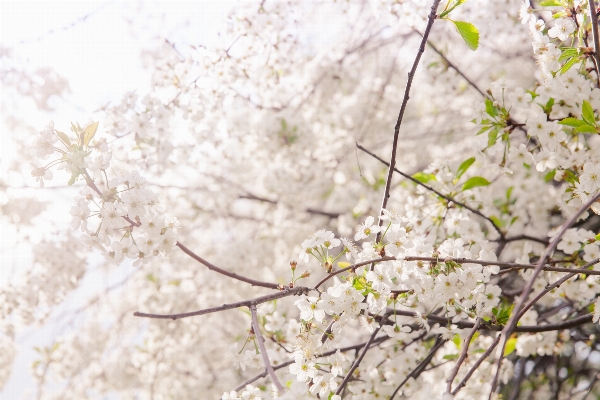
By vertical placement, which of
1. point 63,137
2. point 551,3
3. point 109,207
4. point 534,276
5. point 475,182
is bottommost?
point 534,276

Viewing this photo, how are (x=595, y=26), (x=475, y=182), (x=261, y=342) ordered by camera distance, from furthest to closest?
(x=475, y=182)
(x=595, y=26)
(x=261, y=342)

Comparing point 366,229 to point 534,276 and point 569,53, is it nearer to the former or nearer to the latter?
point 534,276

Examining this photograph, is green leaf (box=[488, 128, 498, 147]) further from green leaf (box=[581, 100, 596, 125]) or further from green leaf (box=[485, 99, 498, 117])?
green leaf (box=[581, 100, 596, 125])

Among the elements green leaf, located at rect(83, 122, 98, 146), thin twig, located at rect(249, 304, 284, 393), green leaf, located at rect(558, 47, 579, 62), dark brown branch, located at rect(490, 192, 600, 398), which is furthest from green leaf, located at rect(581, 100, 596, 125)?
green leaf, located at rect(83, 122, 98, 146)

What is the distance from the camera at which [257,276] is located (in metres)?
5.22

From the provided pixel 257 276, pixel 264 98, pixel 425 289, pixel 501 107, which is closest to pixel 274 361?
pixel 425 289

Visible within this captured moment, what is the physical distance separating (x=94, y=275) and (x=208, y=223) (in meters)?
1.71

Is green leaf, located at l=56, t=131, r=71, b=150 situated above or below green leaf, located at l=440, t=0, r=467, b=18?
below

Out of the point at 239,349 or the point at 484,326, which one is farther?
the point at 239,349

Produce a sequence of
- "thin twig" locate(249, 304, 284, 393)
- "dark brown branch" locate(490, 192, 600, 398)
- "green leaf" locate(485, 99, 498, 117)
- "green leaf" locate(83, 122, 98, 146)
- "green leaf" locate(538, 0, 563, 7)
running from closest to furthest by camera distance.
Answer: "dark brown branch" locate(490, 192, 600, 398)
"thin twig" locate(249, 304, 284, 393)
"green leaf" locate(83, 122, 98, 146)
"green leaf" locate(538, 0, 563, 7)
"green leaf" locate(485, 99, 498, 117)

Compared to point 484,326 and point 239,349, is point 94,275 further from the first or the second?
point 484,326

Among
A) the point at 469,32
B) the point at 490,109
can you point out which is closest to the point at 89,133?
the point at 469,32

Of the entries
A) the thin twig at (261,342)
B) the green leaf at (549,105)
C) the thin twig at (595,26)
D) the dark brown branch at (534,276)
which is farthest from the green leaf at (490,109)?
the thin twig at (261,342)

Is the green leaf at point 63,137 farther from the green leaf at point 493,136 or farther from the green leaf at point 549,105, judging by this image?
the green leaf at point 549,105
